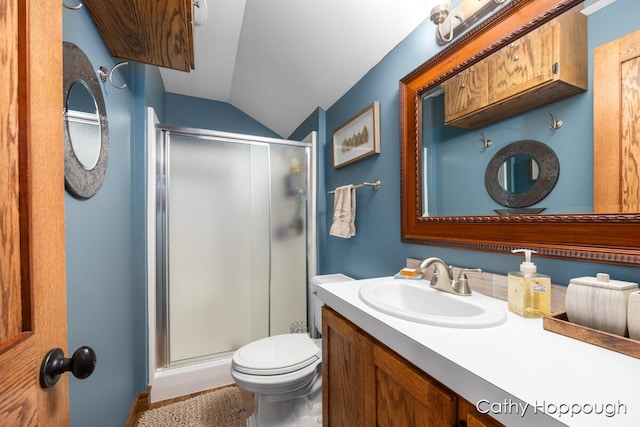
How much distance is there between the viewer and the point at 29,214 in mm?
402

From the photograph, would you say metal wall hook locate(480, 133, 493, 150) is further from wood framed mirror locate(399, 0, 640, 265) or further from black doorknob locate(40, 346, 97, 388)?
black doorknob locate(40, 346, 97, 388)

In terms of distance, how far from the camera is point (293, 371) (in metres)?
1.32

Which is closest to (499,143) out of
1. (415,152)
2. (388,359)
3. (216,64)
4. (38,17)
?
(415,152)

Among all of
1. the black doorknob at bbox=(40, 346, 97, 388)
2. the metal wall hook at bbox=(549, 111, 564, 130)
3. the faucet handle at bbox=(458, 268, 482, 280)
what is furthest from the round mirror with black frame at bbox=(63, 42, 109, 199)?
the metal wall hook at bbox=(549, 111, 564, 130)

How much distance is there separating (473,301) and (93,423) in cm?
143

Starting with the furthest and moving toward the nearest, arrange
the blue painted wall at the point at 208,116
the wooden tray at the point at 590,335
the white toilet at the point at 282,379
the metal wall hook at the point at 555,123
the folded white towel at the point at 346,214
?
the blue painted wall at the point at 208,116 < the folded white towel at the point at 346,214 < the white toilet at the point at 282,379 < the metal wall hook at the point at 555,123 < the wooden tray at the point at 590,335

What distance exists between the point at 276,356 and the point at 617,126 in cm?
156

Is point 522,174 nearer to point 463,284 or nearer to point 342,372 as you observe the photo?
point 463,284

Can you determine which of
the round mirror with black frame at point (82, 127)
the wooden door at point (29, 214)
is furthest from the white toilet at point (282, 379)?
the round mirror with black frame at point (82, 127)

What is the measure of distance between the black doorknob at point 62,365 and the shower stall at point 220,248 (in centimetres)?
144

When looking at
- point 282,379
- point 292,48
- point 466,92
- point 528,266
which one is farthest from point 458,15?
point 282,379

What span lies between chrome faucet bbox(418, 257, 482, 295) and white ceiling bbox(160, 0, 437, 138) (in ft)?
3.46

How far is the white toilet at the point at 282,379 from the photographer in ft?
4.18

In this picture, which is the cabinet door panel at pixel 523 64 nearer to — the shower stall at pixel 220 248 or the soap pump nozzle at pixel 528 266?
the soap pump nozzle at pixel 528 266
